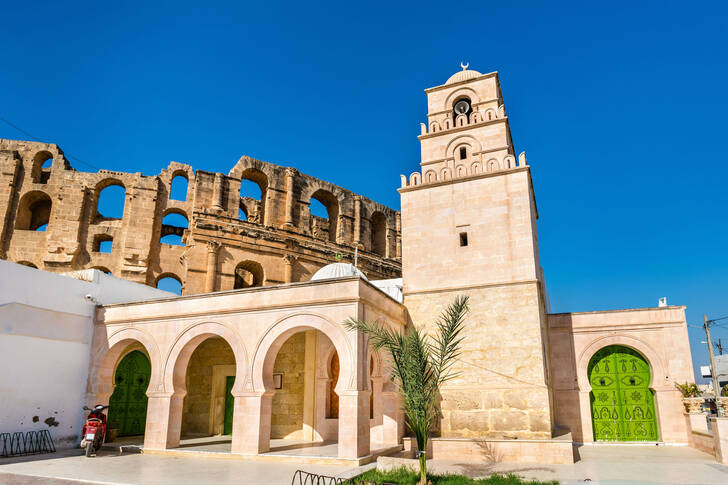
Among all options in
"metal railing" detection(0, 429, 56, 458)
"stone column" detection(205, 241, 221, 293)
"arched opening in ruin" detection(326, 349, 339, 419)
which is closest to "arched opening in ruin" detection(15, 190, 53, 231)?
"stone column" detection(205, 241, 221, 293)

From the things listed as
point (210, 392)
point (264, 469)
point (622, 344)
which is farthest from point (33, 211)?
point (622, 344)

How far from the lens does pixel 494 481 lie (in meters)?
9.02

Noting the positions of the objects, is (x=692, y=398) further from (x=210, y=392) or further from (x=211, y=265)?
(x=211, y=265)

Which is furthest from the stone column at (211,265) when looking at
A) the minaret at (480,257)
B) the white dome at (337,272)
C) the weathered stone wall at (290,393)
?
the minaret at (480,257)

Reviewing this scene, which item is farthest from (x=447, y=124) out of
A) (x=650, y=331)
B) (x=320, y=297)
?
(x=650, y=331)

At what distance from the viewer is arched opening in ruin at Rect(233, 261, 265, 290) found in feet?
74.3

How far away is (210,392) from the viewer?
58.0 ft

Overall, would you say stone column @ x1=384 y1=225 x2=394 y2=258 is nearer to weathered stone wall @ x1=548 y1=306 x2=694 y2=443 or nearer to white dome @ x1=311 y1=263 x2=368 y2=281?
white dome @ x1=311 y1=263 x2=368 y2=281

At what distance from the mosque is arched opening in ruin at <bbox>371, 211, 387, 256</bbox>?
24.4ft

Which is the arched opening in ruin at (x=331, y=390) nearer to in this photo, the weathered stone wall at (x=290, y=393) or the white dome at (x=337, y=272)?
the weathered stone wall at (x=290, y=393)

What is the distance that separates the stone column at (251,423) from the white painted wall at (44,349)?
5.71 metres

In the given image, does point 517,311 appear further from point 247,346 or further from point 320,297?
point 247,346

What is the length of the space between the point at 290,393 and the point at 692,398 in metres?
12.1

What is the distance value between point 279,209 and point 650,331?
52.6ft
